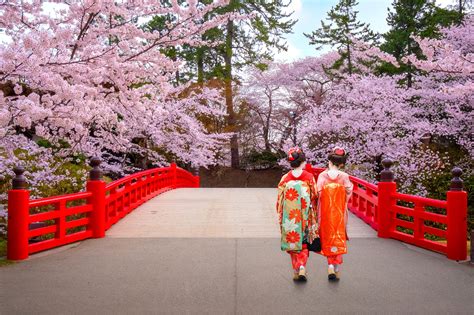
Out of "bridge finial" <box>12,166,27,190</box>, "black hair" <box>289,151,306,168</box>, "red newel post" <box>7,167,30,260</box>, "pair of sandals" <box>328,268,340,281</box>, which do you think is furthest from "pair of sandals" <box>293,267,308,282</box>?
"bridge finial" <box>12,166,27,190</box>

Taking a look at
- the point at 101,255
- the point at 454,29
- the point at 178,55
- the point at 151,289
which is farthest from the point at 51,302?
the point at 178,55

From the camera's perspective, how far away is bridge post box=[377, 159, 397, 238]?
9.02 m

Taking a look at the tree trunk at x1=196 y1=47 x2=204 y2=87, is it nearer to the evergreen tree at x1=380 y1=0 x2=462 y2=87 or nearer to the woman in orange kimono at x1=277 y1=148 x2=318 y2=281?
the evergreen tree at x1=380 y1=0 x2=462 y2=87

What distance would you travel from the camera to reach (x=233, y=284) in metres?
5.82

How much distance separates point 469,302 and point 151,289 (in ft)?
10.6

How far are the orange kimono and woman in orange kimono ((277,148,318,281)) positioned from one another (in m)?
0.13

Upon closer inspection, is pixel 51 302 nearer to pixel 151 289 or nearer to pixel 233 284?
pixel 151 289

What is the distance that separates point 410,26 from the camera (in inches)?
989

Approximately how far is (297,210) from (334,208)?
46 cm

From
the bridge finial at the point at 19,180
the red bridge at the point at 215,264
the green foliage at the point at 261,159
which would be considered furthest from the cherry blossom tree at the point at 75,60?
the green foliage at the point at 261,159

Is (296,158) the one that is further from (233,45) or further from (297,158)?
(233,45)

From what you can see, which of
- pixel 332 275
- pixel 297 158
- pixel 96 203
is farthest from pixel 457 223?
pixel 96 203

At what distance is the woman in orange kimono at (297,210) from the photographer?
5.77 m

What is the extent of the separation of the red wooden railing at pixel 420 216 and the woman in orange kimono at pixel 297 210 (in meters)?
2.47
